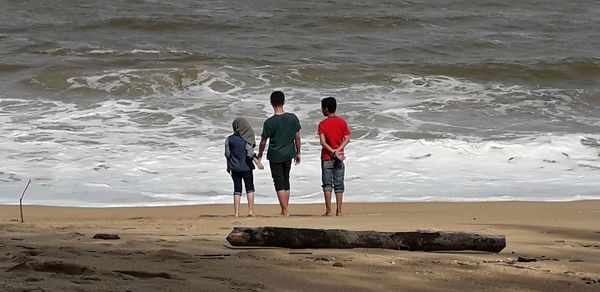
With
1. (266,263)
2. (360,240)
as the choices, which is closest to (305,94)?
(360,240)

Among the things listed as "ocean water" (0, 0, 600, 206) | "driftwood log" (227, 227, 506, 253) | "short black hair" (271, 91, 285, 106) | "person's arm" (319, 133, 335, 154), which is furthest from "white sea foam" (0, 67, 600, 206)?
"driftwood log" (227, 227, 506, 253)

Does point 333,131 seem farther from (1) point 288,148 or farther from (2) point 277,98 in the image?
(2) point 277,98

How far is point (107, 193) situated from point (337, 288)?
7023 mm

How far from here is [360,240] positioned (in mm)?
5848

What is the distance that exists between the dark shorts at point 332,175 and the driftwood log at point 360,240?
3.97 metres

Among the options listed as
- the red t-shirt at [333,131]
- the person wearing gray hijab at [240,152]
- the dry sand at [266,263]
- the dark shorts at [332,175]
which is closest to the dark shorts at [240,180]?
the person wearing gray hijab at [240,152]

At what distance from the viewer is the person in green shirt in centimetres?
969

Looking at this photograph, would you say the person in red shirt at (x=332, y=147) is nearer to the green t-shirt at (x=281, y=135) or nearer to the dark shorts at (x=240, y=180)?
the green t-shirt at (x=281, y=135)

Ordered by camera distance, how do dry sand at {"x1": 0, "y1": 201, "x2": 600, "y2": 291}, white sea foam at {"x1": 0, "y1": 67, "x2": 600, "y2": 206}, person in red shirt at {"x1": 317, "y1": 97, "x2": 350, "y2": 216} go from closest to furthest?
dry sand at {"x1": 0, "y1": 201, "x2": 600, "y2": 291} < person in red shirt at {"x1": 317, "y1": 97, "x2": 350, "y2": 216} < white sea foam at {"x1": 0, "y1": 67, "x2": 600, "y2": 206}

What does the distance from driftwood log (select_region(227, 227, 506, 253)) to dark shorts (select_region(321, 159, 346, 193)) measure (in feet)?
13.0

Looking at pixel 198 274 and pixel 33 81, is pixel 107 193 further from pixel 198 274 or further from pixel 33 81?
pixel 33 81

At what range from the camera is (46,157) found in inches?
516

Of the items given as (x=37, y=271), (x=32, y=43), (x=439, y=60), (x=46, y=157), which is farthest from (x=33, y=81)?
(x=37, y=271)

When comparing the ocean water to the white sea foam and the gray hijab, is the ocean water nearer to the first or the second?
the white sea foam
